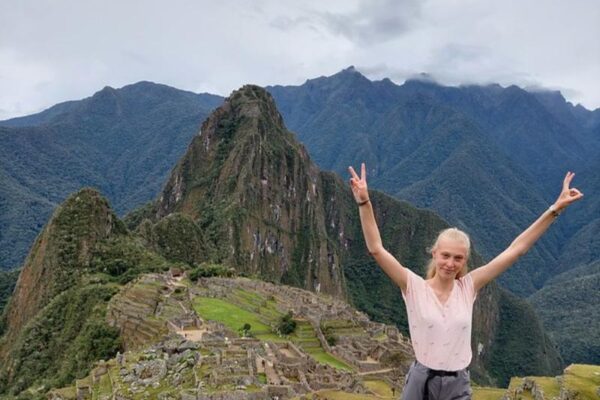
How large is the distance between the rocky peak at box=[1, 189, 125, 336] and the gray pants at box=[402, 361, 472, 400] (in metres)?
72.4

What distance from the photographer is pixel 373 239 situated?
22.0 ft

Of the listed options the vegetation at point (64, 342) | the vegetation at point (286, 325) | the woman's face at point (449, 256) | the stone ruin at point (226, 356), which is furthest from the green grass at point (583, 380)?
the vegetation at point (64, 342)

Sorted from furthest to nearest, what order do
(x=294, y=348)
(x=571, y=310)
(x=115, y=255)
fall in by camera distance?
(x=571, y=310), (x=115, y=255), (x=294, y=348)

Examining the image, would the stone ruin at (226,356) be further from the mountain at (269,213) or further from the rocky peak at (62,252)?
the mountain at (269,213)

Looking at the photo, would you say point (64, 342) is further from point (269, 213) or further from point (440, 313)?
point (269, 213)

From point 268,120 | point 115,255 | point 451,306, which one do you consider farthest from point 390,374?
point 268,120

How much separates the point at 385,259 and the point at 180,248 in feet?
294

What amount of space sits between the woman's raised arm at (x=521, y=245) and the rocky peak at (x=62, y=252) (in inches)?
2860

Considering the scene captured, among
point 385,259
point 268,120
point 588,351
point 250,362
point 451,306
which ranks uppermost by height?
point 268,120

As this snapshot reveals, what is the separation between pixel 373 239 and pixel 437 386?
166cm

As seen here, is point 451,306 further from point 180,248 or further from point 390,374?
point 180,248

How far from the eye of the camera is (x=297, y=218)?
516ft

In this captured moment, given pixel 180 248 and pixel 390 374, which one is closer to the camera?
pixel 390 374

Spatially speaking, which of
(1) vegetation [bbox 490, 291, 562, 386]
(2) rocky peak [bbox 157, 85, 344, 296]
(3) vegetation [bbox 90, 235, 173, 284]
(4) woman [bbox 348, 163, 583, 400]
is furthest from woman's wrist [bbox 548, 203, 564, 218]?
(1) vegetation [bbox 490, 291, 562, 386]
